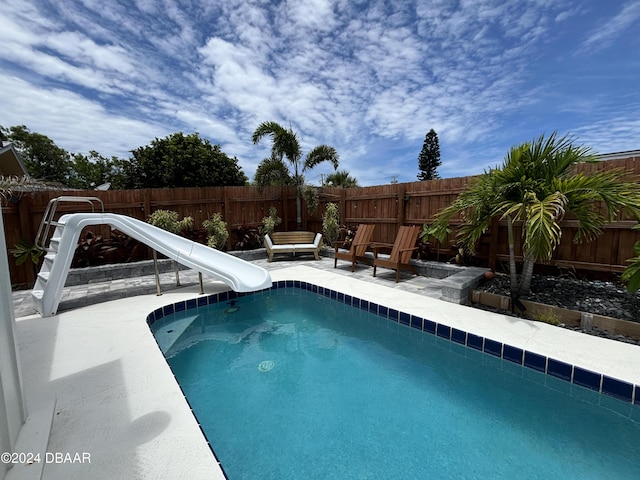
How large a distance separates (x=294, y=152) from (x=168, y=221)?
14.8ft

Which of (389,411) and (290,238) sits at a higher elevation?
(290,238)

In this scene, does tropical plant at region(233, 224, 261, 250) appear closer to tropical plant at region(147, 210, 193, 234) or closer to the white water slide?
tropical plant at region(147, 210, 193, 234)

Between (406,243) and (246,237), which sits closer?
(406,243)

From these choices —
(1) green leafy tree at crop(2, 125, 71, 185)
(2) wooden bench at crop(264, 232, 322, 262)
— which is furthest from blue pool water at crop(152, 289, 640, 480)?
(1) green leafy tree at crop(2, 125, 71, 185)

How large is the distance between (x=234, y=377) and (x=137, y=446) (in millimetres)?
1312

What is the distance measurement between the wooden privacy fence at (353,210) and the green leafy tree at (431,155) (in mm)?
24601

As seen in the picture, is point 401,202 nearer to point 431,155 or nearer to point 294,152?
point 294,152

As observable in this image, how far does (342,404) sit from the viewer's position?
2613 mm

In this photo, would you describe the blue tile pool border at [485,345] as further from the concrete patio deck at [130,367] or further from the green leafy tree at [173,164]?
the green leafy tree at [173,164]

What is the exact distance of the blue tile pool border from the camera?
247 centimetres

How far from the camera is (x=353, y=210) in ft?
29.1

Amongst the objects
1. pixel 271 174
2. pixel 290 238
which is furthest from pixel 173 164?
pixel 290 238

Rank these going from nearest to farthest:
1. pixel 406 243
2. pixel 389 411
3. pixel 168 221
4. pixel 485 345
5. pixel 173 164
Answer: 1. pixel 389 411
2. pixel 485 345
3. pixel 406 243
4. pixel 168 221
5. pixel 173 164

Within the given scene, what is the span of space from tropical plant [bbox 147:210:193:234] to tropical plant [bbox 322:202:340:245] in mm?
4104
